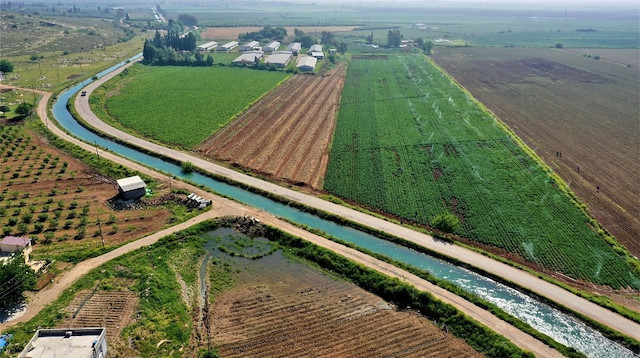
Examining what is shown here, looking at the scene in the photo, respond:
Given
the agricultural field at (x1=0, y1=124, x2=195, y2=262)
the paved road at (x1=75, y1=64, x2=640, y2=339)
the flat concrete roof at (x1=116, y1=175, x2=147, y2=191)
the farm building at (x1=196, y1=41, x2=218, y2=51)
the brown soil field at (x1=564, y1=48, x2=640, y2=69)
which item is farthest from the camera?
the farm building at (x1=196, y1=41, x2=218, y2=51)

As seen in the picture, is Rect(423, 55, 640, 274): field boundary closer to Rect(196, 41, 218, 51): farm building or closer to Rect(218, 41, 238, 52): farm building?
Rect(218, 41, 238, 52): farm building

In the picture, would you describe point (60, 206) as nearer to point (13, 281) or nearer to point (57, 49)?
point (13, 281)

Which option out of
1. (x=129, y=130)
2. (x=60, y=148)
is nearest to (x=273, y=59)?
(x=129, y=130)

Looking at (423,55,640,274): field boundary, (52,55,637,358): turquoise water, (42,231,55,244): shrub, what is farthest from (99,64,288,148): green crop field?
(423,55,640,274): field boundary

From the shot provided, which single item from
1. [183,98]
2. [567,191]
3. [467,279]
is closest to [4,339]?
[467,279]

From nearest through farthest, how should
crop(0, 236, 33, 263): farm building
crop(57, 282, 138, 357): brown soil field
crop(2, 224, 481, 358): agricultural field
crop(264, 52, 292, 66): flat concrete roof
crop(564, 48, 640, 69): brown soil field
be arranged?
1. crop(57, 282, 138, 357): brown soil field
2. crop(2, 224, 481, 358): agricultural field
3. crop(0, 236, 33, 263): farm building
4. crop(264, 52, 292, 66): flat concrete roof
5. crop(564, 48, 640, 69): brown soil field

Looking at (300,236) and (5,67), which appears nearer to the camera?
(300,236)

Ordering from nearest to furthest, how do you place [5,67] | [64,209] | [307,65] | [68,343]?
[68,343], [64,209], [5,67], [307,65]
